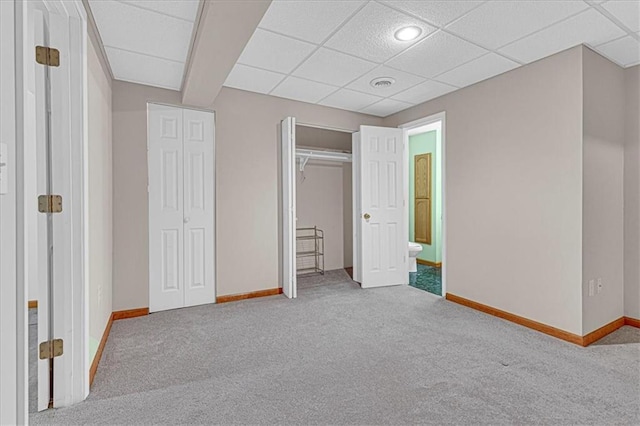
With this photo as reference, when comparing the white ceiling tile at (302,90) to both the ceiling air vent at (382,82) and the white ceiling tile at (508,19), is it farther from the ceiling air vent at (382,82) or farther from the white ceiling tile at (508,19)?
the white ceiling tile at (508,19)

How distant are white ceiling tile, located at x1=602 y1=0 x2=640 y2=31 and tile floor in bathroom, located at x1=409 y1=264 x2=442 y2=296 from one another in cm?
301

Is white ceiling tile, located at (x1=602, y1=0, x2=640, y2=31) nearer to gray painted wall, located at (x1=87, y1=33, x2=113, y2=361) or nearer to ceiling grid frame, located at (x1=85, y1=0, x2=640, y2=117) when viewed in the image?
ceiling grid frame, located at (x1=85, y1=0, x2=640, y2=117)

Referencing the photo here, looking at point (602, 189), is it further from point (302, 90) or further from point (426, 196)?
point (426, 196)

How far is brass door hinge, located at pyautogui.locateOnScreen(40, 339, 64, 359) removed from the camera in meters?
1.81

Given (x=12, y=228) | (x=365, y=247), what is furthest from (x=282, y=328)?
(x=12, y=228)

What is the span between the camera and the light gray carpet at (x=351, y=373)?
5.82 ft

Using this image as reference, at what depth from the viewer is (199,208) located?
144 inches

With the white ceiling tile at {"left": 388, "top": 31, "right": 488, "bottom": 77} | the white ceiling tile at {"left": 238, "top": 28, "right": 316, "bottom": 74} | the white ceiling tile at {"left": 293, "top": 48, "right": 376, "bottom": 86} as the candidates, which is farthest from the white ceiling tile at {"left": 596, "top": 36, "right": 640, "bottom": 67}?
the white ceiling tile at {"left": 238, "top": 28, "right": 316, "bottom": 74}

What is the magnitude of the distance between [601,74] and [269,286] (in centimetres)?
382

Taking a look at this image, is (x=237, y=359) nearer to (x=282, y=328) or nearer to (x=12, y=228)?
(x=282, y=328)

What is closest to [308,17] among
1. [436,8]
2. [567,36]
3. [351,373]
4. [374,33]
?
[374,33]

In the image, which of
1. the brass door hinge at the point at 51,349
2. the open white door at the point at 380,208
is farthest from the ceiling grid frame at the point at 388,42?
the brass door hinge at the point at 51,349

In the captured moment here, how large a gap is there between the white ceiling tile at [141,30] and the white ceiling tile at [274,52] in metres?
0.49

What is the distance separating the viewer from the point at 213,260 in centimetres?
372
